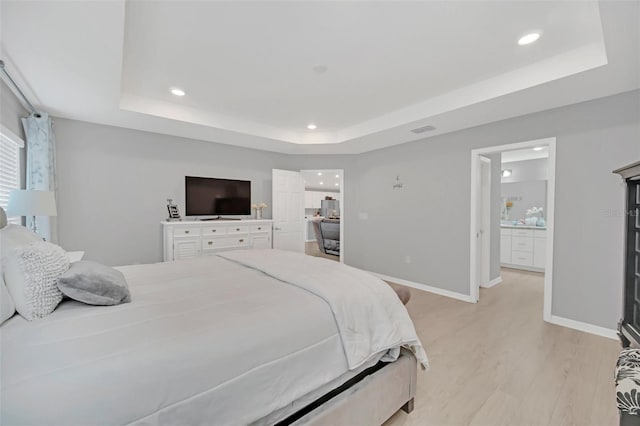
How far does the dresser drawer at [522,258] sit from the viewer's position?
5602 millimetres

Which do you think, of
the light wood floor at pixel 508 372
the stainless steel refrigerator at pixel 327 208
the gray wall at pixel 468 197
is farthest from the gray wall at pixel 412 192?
the stainless steel refrigerator at pixel 327 208

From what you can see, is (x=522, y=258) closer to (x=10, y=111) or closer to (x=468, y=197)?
(x=468, y=197)

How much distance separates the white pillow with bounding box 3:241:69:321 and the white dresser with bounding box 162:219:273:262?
258 centimetres

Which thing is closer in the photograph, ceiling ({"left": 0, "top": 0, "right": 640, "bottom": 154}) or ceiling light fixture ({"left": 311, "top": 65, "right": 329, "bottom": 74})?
ceiling ({"left": 0, "top": 0, "right": 640, "bottom": 154})

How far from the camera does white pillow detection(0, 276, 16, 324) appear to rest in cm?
115

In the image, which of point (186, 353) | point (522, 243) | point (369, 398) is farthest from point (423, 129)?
point (186, 353)

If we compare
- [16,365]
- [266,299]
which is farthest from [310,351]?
[16,365]

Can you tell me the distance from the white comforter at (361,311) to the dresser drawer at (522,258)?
525 centimetres

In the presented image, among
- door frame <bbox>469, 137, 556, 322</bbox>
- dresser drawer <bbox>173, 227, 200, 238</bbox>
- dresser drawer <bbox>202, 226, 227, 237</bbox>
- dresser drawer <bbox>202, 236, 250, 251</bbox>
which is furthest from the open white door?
door frame <bbox>469, 137, 556, 322</bbox>

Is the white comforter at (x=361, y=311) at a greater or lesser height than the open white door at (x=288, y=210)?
lesser

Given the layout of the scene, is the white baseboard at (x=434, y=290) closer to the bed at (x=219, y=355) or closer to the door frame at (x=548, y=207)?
the door frame at (x=548, y=207)

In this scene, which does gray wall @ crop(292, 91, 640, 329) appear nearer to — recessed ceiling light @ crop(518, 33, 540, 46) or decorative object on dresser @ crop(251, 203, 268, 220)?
decorative object on dresser @ crop(251, 203, 268, 220)

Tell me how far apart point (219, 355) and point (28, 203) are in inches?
95.7

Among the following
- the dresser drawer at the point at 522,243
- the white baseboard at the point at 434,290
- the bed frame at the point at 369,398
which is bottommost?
the white baseboard at the point at 434,290
